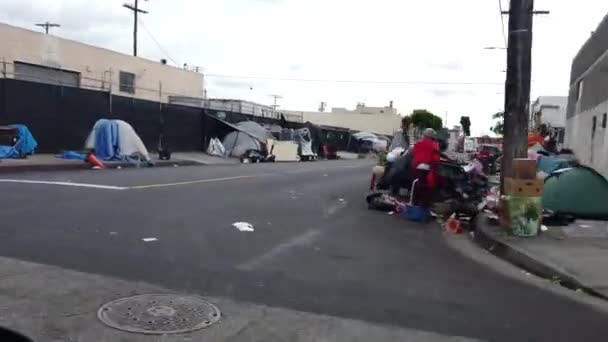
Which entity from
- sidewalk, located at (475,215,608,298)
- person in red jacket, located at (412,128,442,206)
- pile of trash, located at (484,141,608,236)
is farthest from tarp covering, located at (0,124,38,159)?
sidewalk, located at (475,215,608,298)

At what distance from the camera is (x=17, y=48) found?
114 ft

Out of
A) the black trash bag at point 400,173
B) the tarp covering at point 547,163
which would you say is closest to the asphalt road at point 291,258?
the black trash bag at point 400,173

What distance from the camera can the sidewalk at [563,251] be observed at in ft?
22.1

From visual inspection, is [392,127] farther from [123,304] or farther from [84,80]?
[123,304]

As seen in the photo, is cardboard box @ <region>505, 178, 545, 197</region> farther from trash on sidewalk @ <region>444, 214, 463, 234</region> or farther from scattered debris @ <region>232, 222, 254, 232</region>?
scattered debris @ <region>232, 222, 254, 232</region>

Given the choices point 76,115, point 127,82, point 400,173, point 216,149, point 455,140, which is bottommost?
point 216,149

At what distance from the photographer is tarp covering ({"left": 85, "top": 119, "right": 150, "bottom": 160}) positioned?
22.9m

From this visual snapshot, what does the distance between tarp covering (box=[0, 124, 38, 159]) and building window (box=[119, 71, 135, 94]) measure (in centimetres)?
2296

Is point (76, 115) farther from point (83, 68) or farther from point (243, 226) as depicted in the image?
point (243, 226)

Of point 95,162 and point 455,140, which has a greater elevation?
point 455,140

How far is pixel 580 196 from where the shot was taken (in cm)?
1106

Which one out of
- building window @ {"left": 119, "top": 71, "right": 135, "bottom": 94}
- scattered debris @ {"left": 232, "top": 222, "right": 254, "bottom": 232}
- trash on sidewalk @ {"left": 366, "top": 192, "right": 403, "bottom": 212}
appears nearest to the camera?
scattered debris @ {"left": 232, "top": 222, "right": 254, "bottom": 232}

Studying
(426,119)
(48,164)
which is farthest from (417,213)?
(426,119)

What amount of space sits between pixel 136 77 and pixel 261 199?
1389 inches
